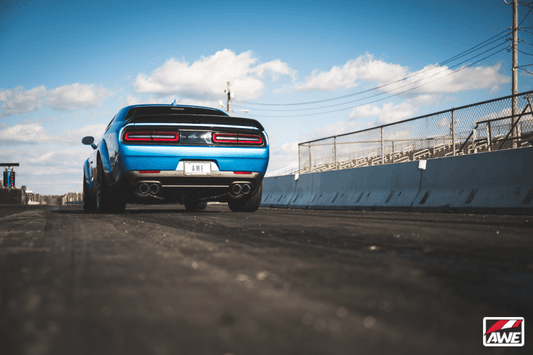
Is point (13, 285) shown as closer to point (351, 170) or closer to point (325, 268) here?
point (325, 268)

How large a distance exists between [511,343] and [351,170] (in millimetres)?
11105

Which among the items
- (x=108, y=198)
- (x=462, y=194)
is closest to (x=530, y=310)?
(x=108, y=198)

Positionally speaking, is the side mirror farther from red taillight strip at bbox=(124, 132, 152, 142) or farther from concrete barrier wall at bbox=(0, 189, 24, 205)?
concrete barrier wall at bbox=(0, 189, 24, 205)

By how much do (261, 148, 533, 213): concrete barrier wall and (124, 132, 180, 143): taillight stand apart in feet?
17.5

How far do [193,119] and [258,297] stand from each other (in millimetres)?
5741

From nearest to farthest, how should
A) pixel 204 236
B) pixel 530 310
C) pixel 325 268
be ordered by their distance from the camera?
pixel 530 310
pixel 325 268
pixel 204 236

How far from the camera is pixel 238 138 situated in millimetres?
7207

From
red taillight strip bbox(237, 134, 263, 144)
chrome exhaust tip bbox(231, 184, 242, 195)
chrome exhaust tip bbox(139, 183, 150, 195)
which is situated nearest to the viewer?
chrome exhaust tip bbox(139, 183, 150, 195)

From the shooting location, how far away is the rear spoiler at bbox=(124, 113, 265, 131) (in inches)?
269

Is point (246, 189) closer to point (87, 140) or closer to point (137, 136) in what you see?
point (137, 136)

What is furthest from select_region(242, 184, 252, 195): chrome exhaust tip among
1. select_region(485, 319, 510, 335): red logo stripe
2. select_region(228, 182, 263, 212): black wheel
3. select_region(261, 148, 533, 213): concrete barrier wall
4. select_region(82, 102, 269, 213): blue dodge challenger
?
select_region(485, 319, 510, 335): red logo stripe

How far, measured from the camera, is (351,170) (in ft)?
40.2

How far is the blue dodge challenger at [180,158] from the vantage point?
22.2ft

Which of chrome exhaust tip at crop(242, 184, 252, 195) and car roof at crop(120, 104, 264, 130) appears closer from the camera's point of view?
car roof at crop(120, 104, 264, 130)
